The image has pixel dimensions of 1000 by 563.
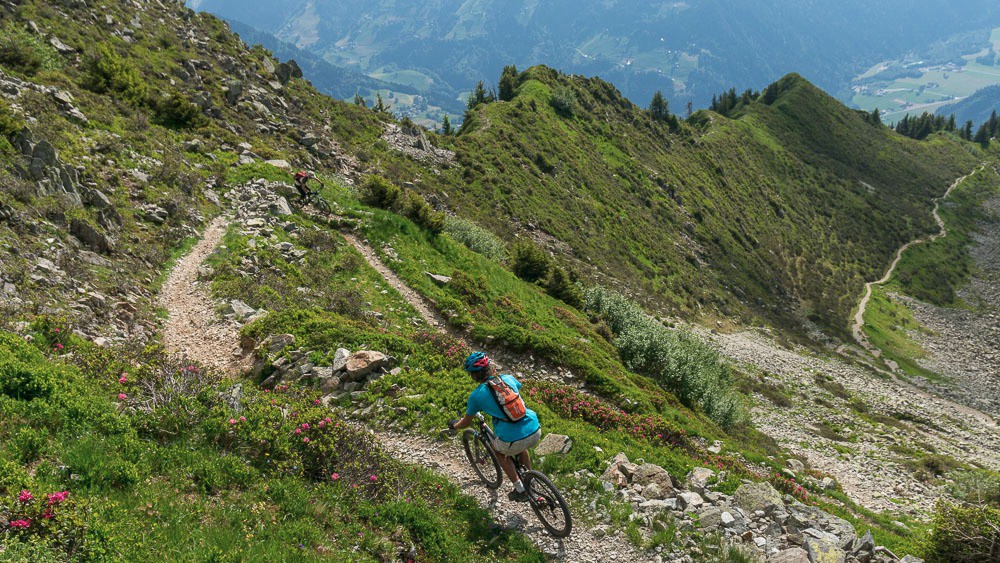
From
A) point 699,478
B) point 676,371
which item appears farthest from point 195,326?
point 676,371

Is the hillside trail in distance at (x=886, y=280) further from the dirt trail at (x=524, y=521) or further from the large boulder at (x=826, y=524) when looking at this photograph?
the dirt trail at (x=524, y=521)

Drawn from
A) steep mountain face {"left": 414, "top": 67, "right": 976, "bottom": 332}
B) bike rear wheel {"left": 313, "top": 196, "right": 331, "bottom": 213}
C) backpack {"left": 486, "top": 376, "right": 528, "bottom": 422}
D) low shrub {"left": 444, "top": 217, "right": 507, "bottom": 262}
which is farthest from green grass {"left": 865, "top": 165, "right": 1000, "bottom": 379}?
backpack {"left": 486, "top": 376, "right": 528, "bottom": 422}

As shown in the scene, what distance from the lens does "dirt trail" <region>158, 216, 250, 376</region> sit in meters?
14.2

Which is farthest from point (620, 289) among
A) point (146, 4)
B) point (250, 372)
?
point (146, 4)

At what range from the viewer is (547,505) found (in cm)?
851

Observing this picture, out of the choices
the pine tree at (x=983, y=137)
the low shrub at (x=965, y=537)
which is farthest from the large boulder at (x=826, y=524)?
the pine tree at (x=983, y=137)

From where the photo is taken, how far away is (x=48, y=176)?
16703mm

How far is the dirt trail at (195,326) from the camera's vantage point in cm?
1424

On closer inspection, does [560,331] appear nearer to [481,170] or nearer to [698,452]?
[698,452]

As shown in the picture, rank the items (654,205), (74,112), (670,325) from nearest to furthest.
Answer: (74,112) → (670,325) → (654,205)

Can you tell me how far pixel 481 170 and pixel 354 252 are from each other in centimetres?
3474

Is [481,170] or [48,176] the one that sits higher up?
[481,170]

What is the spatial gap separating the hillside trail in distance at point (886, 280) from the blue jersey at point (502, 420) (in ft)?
279

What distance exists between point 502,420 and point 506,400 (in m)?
0.39
